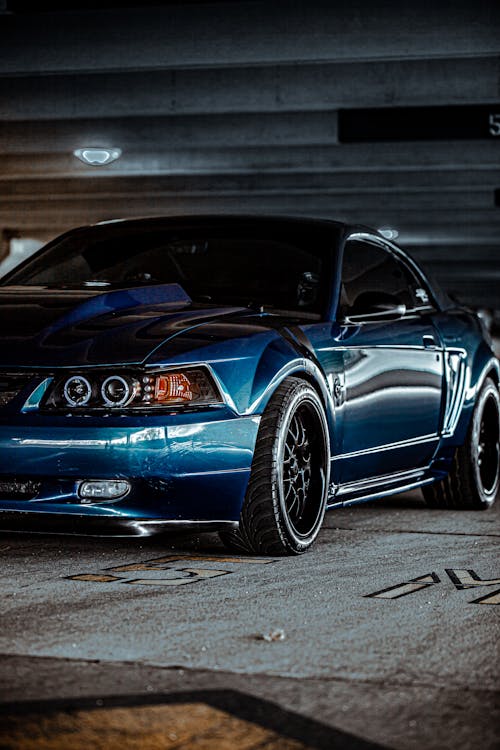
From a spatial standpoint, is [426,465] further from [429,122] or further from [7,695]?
[429,122]

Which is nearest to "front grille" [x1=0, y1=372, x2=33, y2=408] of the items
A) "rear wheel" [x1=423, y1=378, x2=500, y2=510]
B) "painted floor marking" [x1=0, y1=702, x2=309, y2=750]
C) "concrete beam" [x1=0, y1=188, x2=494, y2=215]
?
"painted floor marking" [x1=0, y1=702, x2=309, y2=750]

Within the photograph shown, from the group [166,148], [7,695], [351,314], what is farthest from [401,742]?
[166,148]

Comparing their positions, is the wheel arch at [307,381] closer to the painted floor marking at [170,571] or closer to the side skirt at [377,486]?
the side skirt at [377,486]

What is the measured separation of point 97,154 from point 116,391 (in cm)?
1782

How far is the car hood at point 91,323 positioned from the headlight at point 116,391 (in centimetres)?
5

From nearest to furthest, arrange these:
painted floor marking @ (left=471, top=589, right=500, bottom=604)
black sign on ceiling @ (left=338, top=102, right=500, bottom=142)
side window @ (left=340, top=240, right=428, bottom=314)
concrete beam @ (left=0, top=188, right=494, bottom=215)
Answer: painted floor marking @ (left=471, top=589, right=500, bottom=604)
side window @ (left=340, top=240, right=428, bottom=314)
black sign on ceiling @ (left=338, top=102, right=500, bottom=142)
concrete beam @ (left=0, top=188, right=494, bottom=215)

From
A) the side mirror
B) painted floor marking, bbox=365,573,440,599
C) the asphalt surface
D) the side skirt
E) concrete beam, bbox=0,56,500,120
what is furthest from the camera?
concrete beam, bbox=0,56,500,120

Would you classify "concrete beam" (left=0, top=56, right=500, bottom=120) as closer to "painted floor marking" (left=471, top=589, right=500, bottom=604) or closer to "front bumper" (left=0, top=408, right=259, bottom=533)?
"front bumper" (left=0, top=408, right=259, bottom=533)

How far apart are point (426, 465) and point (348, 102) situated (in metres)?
10.8

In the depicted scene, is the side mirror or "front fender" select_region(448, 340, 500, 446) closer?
the side mirror

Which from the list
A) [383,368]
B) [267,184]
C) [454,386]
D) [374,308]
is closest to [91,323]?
[374,308]

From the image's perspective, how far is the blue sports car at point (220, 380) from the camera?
15.7 feet

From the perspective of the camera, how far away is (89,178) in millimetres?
25328

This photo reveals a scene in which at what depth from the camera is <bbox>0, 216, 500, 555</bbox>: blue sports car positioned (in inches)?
189
